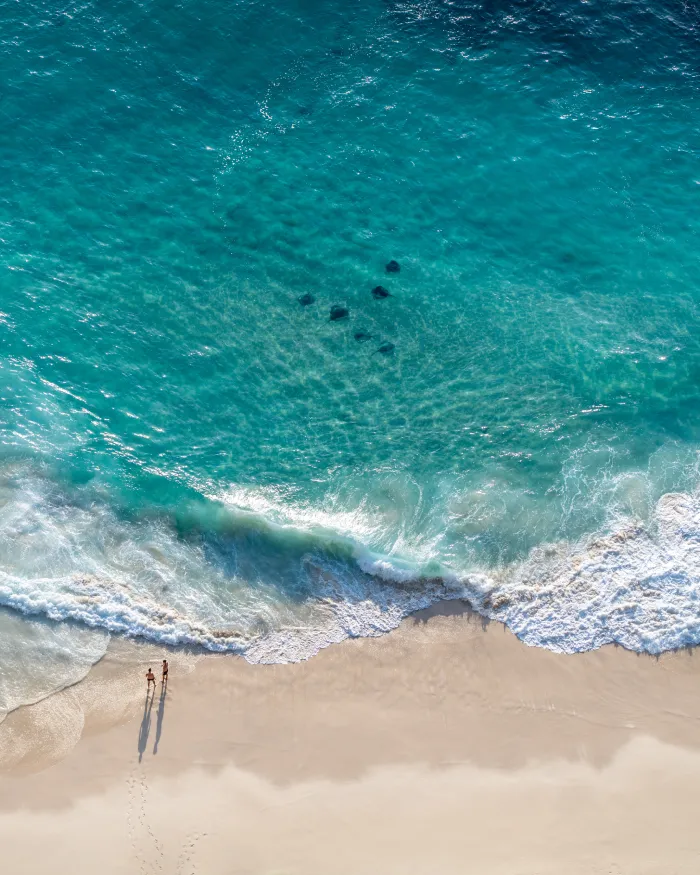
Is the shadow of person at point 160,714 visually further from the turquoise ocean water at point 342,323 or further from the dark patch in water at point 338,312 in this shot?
the dark patch in water at point 338,312

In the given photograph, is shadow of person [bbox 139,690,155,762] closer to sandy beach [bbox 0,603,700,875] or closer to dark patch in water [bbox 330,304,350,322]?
sandy beach [bbox 0,603,700,875]

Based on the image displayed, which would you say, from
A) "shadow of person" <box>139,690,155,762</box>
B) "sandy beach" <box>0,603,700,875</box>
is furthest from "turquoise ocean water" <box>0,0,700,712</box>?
"shadow of person" <box>139,690,155,762</box>

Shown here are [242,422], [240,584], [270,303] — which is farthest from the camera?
[270,303]

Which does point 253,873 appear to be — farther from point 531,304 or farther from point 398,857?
point 531,304

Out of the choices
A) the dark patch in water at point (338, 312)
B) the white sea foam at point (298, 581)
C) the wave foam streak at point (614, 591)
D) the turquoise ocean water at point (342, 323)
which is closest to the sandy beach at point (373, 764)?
the wave foam streak at point (614, 591)

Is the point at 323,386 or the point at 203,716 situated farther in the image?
the point at 323,386

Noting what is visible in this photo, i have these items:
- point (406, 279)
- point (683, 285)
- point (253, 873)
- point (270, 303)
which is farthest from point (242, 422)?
point (683, 285)

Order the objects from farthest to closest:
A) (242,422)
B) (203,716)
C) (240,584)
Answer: (242,422), (240,584), (203,716)
